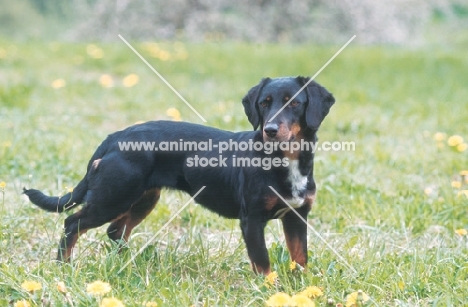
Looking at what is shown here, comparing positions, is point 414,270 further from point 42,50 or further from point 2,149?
point 42,50

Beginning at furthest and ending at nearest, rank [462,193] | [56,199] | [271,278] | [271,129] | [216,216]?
1. [462,193]
2. [216,216]
3. [56,199]
4. [271,129]
5. [271,278]

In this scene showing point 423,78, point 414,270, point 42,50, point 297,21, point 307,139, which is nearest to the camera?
point 414,270

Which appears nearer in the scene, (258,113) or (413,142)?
(258,113)

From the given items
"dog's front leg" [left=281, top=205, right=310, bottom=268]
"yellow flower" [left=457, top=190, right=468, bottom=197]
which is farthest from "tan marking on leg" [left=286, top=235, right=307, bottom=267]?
"yellow flower" [left=457, top=190, right=468, bottom=197]

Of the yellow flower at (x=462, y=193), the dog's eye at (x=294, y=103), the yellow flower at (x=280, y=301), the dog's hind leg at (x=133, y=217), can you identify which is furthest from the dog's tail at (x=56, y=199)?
the yellow flower at (x=462, y=193)

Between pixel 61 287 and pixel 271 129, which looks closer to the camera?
pixel 61 287

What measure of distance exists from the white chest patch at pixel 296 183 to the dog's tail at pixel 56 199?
115 cm

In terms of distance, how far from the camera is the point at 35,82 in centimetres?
857

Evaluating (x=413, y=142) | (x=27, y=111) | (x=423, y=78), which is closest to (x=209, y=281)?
(x=413, y=142)

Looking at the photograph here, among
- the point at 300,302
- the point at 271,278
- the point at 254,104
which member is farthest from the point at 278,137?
the point at 300,302

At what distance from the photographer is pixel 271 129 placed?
3.22 meters

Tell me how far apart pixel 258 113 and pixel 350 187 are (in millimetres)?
1519

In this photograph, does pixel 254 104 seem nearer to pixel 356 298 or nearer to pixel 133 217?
pixel 133 217

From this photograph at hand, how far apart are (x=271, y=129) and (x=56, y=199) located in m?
1.31
